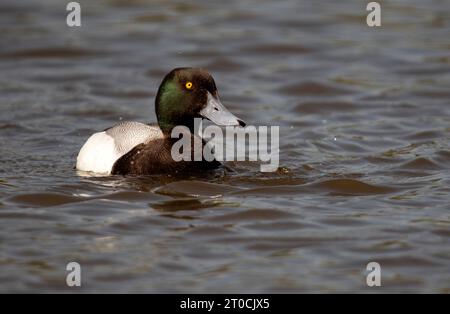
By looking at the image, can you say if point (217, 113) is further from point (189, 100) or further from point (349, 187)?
point (349, 187)

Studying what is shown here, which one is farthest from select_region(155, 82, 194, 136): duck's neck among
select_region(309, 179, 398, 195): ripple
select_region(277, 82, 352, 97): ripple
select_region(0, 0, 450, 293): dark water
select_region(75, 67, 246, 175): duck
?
select_region(277, 82, 352, 97): ripple

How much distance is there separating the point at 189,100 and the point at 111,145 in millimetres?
869

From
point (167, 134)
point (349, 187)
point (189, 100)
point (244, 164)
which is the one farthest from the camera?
point (244, 164)

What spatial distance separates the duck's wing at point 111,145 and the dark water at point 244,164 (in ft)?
0.63

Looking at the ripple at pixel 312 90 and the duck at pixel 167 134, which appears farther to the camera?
the ripple at pixel 312 90

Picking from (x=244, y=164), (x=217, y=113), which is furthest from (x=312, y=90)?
(x=217, y=113)

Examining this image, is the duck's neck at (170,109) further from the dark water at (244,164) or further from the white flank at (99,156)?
the dark water at (244,164)

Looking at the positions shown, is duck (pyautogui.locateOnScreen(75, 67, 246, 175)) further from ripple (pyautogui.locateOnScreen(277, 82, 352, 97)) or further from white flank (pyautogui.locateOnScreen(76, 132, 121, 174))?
ripple (pyautogui.locateOnScreen(277, 82, 352, 97))

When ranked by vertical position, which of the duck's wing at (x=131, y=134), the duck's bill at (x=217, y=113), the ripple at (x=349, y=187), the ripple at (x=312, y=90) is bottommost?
the ripple at (x=349, y=187)

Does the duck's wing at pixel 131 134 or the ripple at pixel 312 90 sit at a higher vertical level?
the ripple at pixel 312 90

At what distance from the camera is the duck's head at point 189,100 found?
898cm

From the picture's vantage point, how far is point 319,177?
9.06m

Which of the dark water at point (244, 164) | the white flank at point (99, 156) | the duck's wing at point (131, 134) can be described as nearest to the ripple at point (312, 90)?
the dark water at point (244, 164)

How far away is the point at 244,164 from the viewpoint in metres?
9.69
